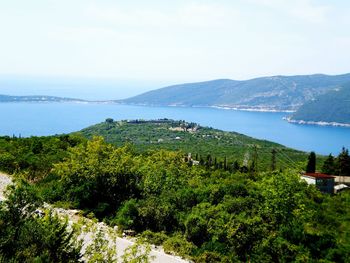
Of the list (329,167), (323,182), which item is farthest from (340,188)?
(329,167)

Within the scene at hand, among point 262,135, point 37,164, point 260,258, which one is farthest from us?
point 262,135

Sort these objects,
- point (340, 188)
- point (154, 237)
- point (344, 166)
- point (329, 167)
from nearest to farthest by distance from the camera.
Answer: point (154, 237) → point (340, 188) → point (344, 166) → point (329, 167)

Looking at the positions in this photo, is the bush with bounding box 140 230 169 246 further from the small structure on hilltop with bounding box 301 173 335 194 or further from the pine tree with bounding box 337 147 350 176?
the pine tree with bounding box 337 147 350 176

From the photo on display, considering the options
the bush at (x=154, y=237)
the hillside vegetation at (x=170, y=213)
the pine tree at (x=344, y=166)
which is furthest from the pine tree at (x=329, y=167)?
the bush at (x=154, y=237)

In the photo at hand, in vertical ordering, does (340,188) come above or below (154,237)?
below

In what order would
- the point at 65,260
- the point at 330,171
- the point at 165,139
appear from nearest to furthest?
1. the point at 65,260
2. the point at 330,171
3. the point at 165,139

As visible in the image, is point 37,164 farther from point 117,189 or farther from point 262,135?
point 262,135

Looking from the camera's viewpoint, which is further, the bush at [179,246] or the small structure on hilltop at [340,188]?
the small structure on hilltop at [340,188]

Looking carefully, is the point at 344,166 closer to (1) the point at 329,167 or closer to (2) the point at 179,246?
(1) the point at 329,167

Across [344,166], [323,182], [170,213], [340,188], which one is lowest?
[340,188]

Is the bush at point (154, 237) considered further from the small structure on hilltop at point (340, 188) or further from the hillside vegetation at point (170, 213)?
the small structure on hilltop at point (340, 188)

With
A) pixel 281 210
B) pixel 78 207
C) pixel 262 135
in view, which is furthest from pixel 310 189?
pixel 262 135
